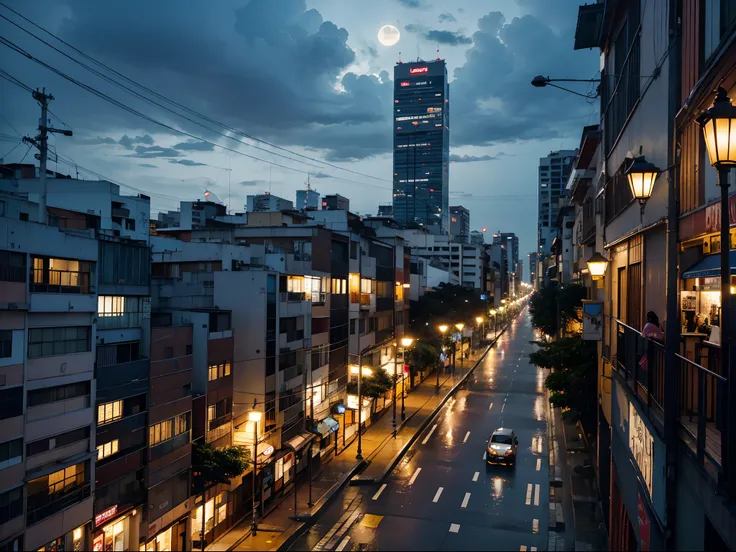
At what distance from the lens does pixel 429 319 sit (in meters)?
68.2

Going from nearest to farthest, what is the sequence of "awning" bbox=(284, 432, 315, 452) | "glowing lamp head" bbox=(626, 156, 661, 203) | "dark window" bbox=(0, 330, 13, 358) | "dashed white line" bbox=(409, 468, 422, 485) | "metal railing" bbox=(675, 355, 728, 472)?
"metal railing" bbox=(675, 355, 728, 472), "glowing lamp head" bbox=(626, 156, 661, 203), "dark window" bbox=(0, 330, 13, 358), "awning" bbox=(284, 432, 315, 452), "dashed white line" bbox=(409, 468, 422, 485)

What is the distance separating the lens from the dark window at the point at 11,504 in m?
17.3

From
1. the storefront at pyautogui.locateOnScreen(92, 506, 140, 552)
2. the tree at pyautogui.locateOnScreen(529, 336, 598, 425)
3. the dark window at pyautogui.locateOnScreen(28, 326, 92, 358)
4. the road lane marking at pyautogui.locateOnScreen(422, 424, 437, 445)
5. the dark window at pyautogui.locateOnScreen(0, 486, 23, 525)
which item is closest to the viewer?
the dark window at pyautogui.locateOnScreen(0, 486, 23, 525)

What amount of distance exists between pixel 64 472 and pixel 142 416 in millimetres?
4009

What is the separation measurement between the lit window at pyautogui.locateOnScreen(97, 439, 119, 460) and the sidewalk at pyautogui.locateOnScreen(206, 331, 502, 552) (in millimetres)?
6251

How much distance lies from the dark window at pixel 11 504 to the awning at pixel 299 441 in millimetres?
15968

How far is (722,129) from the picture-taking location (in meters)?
5.88

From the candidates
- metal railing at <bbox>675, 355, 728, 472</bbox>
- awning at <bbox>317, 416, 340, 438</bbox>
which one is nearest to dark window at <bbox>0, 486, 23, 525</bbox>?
metal railing at <bbox>675, 355, 728, 472</bbox>

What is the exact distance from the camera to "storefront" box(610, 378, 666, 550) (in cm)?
952

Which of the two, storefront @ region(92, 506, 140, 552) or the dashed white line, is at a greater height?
storefront @ region(92, 506, 140, 552)

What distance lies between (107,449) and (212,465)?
17.3ft

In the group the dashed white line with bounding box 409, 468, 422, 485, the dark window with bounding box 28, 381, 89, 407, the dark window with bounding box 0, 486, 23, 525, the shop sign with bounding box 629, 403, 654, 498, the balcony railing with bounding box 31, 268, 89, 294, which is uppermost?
the balcony railing with bounding box 31, 268, 89, 294

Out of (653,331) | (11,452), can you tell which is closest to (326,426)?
(11,452)

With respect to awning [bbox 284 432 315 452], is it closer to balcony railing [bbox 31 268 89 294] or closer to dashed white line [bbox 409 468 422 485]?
dashed white line [bbox 409 468 422 485]
